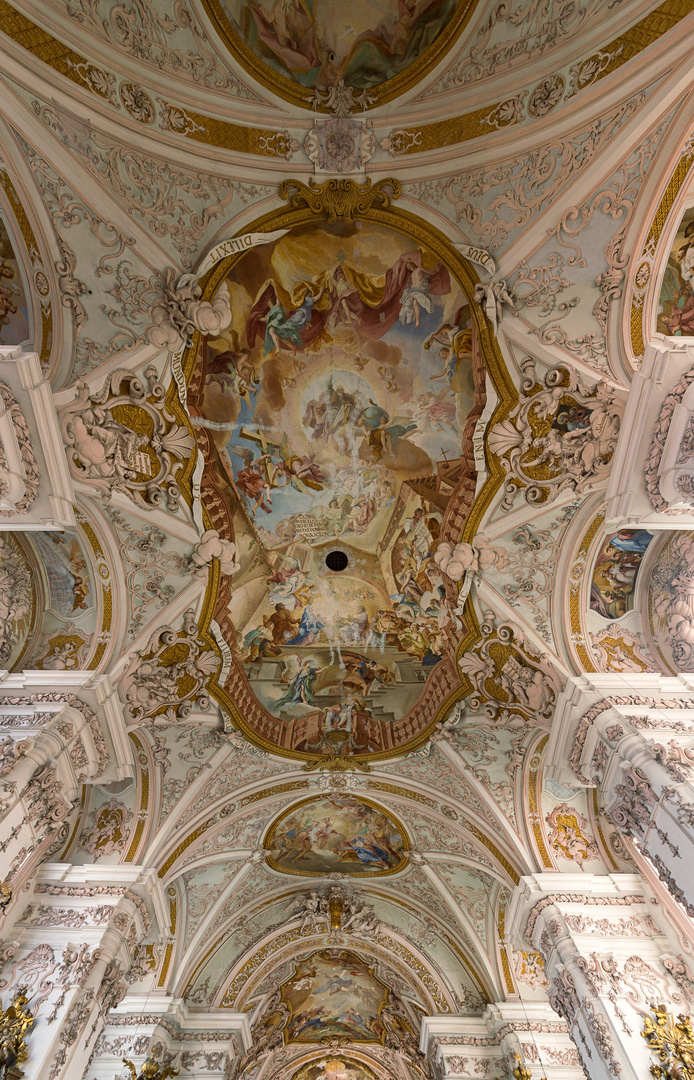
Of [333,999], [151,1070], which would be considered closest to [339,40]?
[151,1070]

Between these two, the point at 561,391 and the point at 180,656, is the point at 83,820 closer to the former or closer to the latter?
the point at 180,656

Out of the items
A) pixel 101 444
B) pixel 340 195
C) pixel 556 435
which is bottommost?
pixel 101 444

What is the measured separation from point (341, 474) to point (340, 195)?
4632mm

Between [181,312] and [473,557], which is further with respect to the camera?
[473,557]

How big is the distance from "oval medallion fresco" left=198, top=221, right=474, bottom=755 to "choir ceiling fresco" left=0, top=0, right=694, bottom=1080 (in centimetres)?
7

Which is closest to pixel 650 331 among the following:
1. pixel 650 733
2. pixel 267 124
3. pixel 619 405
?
pixel 619 405

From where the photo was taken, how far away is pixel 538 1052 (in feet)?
41.0

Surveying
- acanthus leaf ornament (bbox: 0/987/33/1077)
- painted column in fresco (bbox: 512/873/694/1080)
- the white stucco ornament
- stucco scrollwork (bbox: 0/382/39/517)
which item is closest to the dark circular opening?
the white stucco ornament

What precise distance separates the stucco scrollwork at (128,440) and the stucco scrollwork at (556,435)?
5.48 metres

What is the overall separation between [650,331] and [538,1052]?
14.4 metres

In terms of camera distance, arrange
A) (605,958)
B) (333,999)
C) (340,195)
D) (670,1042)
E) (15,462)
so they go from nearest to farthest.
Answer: (15,462) → (670,1042) → (340,195) → (605,958) → (333,999)

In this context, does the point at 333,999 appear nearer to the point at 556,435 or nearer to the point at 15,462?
the point at 556,435

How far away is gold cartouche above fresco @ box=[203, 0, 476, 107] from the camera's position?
25.7 ft

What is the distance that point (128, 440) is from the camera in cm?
951
